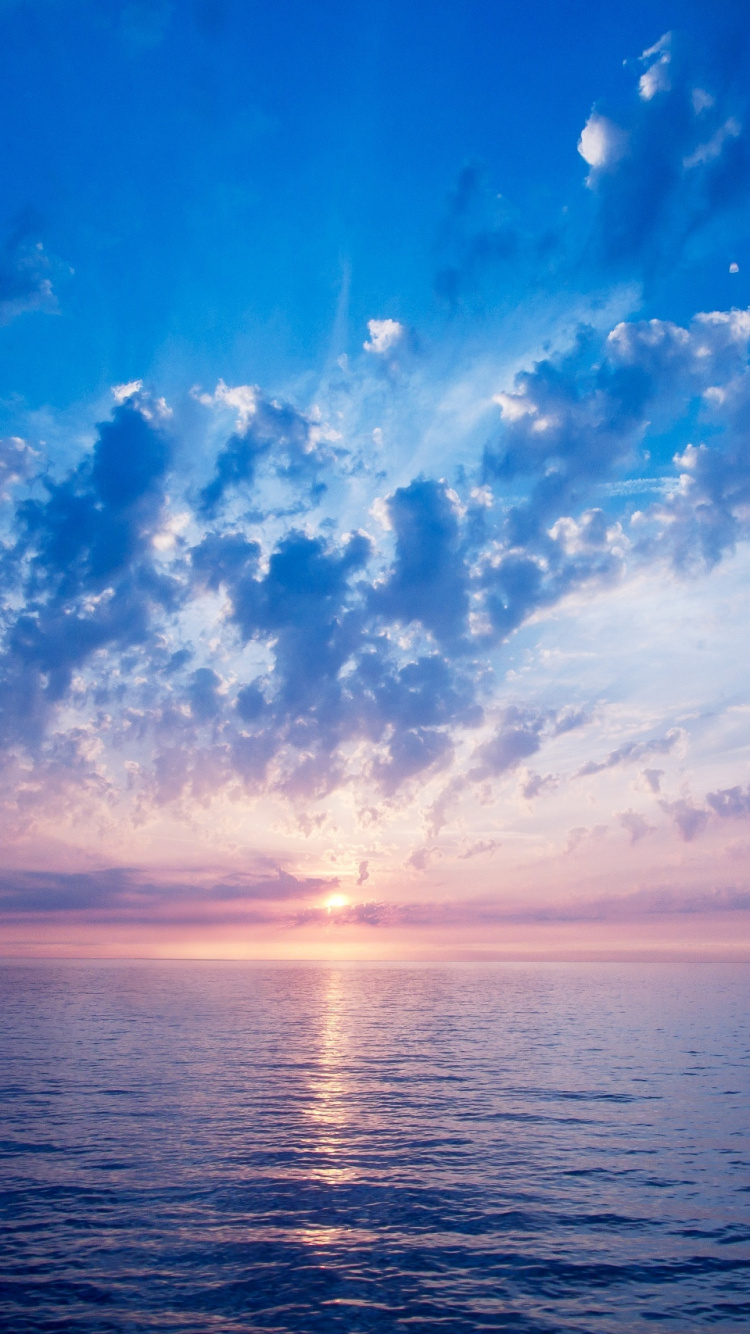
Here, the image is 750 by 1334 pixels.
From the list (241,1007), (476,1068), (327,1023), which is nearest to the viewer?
(476,1068)

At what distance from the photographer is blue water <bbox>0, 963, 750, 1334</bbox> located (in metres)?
18.6

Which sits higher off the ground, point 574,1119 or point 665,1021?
point 574,1119

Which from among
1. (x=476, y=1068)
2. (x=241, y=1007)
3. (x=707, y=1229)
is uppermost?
(x=707, y=1229)

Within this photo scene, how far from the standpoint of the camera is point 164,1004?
120 metres

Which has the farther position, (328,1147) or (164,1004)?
(164,1004)

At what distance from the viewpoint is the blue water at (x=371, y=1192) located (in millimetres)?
18609

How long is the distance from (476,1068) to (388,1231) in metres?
34.2

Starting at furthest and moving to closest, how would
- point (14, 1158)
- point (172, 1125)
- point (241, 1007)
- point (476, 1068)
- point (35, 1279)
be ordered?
point (241, 1007), point (476, 1068), point (172, 1125), point (14, 1158), point (35, 1279)

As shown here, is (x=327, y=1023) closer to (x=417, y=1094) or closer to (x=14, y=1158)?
(x=417, y=1094)

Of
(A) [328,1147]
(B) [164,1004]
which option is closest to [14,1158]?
(A) [328,1147]

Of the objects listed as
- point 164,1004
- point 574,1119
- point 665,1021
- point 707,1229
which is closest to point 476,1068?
point 574,1119

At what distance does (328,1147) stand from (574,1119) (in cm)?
1329

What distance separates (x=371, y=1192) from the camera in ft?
90.1

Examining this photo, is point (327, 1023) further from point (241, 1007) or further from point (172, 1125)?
point (172, 1125)
